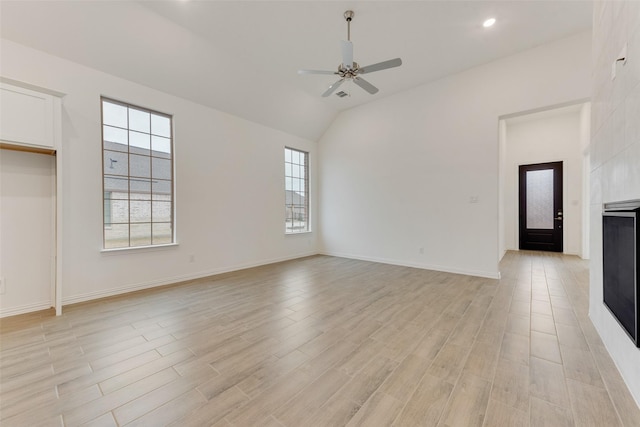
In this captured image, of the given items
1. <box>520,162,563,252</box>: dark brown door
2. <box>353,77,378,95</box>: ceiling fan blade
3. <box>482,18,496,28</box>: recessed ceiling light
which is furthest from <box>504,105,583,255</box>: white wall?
<box>353,77,378,95</box>: ceiling fan blade

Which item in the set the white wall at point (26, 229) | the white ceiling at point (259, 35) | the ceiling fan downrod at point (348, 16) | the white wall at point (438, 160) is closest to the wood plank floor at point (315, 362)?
the white wall at point (26, 229)

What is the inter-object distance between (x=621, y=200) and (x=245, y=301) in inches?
142

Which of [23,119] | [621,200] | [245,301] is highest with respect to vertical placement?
[23,119]

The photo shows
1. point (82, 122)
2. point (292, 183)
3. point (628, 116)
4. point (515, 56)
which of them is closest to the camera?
point (628, 116)

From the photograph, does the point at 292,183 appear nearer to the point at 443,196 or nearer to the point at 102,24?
the point at 443,196

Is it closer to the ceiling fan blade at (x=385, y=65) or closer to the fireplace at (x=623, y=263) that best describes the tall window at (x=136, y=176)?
the ceiling fan blade at (x=385, y=65)

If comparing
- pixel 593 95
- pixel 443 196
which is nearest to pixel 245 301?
pixel 443 196

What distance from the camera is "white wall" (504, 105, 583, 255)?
6.32m

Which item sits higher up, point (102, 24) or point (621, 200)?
point (102, 24)

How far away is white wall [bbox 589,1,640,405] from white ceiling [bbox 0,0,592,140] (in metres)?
1.30

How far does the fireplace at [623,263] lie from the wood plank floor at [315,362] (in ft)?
1.46

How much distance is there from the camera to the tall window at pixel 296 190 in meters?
6.15

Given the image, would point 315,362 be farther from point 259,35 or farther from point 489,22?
point 489,22

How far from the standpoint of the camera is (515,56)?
393 centimetres
